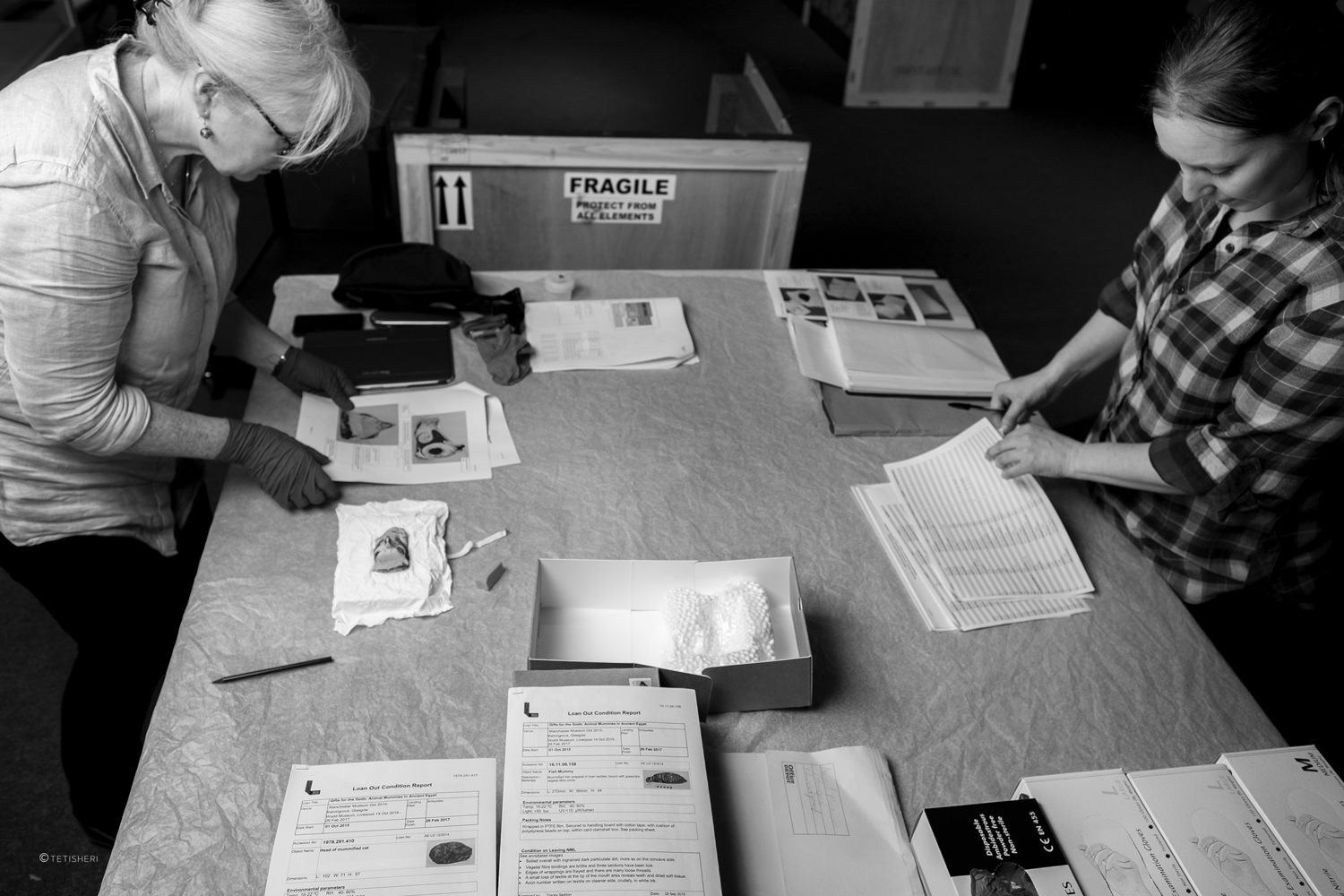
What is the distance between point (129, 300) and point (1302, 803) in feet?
4.84

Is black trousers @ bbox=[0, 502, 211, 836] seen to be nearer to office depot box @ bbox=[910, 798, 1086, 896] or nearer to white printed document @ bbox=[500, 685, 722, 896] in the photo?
white printed document @ bbox=[500, 685, 722, 896]

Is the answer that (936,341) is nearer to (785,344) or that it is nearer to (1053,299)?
(785,344)

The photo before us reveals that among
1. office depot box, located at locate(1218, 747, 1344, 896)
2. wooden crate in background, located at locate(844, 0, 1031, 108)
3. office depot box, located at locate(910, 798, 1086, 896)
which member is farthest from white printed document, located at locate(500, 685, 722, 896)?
wooden crate in background, located at locate(844, 0, 1031, 108)

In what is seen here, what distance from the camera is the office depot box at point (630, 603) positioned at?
3.97 ft

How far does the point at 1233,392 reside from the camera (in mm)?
1331

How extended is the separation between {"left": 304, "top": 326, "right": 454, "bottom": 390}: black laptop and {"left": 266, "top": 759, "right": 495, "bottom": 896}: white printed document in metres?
0.75

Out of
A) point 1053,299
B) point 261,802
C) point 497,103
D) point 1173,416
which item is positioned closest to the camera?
point 261,802

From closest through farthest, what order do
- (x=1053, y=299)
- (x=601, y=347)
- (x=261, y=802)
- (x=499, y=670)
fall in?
1. (x=261, y=802)
2. (x=499, y=670)
3. (x=601, y=347)
4. (x=1053, y=299)

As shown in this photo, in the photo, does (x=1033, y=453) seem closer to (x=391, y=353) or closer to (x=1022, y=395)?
(x=1022, y=395)

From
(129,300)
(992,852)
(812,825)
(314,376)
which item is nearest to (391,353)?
(314,376)

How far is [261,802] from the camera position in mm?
1016

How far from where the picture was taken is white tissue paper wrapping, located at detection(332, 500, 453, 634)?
1228 millimetres

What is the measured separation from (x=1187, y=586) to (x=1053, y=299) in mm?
2335

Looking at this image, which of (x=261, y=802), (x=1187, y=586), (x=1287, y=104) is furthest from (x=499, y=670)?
(x=1287, y=104)
